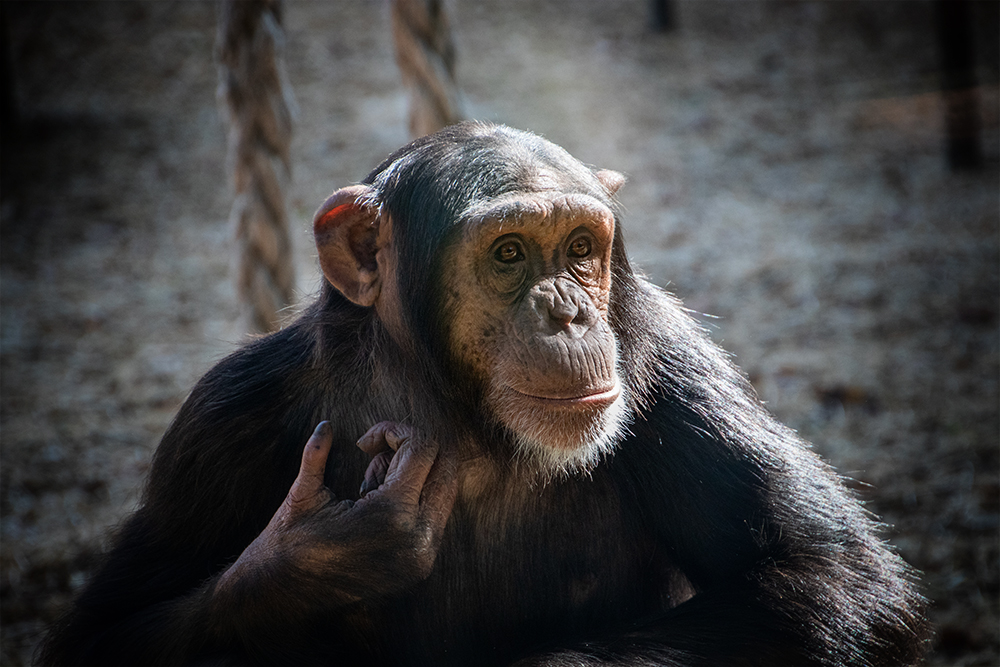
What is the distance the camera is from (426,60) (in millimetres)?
3838

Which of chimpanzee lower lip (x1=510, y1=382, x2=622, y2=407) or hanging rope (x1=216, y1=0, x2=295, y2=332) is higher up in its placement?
hanging rope (x1=216, y1=0, x2=295, y2=332)

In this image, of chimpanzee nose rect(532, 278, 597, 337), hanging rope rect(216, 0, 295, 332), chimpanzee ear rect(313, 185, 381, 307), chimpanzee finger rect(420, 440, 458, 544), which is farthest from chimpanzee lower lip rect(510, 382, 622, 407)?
hanging rope rect(216, 0, 295, 332)

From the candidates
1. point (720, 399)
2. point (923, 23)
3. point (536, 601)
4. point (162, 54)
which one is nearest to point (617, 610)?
point (536, 601)

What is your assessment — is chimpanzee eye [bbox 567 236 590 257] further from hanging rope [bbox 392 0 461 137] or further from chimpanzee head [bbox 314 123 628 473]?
hanging rope [bbox 392 0 461 137]

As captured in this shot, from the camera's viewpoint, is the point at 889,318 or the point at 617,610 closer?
the point at 617,610

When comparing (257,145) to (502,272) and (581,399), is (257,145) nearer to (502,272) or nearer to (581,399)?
(502,272)

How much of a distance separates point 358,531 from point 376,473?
0.61 feet

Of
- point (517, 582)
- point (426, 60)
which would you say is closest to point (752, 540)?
point (517, 582)

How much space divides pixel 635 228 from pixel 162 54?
5.14 metres

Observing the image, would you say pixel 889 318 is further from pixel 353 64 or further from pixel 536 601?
pixel 353 64

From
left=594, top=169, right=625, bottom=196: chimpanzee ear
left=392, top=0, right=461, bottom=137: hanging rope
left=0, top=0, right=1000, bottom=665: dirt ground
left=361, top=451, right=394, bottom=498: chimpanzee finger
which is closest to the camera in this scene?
left=361, top=451, right=394, bottom=498: chimpanzee finger

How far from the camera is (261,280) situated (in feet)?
14.0

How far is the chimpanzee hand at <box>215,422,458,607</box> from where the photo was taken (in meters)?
2.36

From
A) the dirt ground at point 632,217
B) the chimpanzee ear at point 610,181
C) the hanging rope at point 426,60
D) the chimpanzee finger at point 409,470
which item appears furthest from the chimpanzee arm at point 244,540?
the hanging rope at point 426,60
